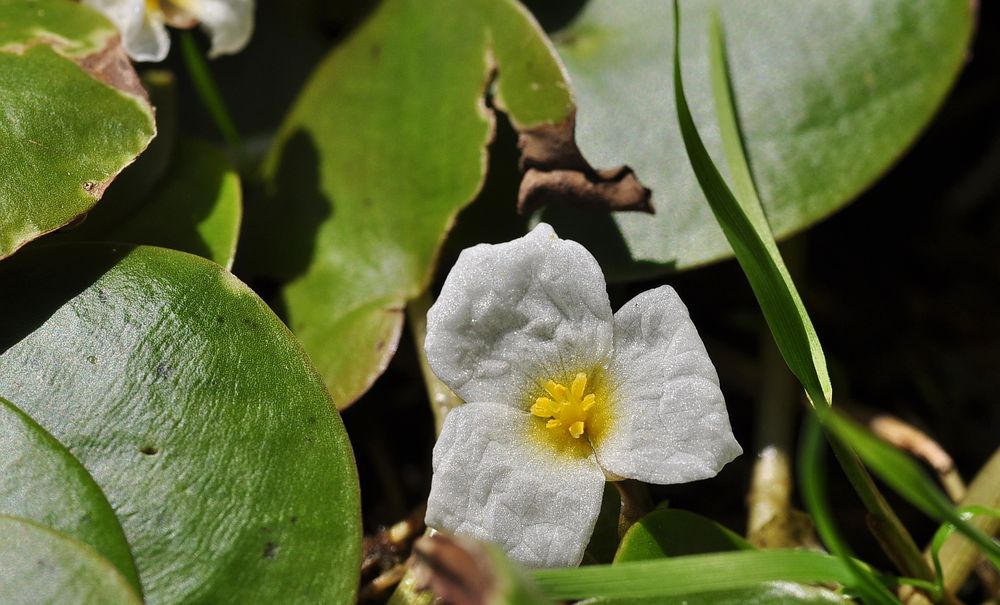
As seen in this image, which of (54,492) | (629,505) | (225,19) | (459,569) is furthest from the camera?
(225,19)

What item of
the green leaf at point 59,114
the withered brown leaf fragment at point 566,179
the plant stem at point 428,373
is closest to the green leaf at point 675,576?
the plant stem at point 428,373

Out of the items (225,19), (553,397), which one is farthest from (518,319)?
(225,19)

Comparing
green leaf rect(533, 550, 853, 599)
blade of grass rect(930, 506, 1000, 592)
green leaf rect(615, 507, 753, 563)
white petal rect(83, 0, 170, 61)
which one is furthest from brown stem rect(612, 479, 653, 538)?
white petal rect(83, 0, 170, 61)

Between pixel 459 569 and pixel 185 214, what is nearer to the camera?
pixel 459 569

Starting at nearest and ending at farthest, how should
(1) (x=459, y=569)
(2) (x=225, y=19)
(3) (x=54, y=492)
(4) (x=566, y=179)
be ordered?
(1) (x=459, y=569)
(3) (x=54, y=492)
(4) (x=566, y=179)
(2) (x=225, y=19)

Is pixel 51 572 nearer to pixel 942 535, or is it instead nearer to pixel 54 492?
pixel 54 492

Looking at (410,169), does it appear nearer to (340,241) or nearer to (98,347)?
(340,241)

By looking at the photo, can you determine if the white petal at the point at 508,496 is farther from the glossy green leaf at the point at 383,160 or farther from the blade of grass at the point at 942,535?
Answer: the blade of grass at the point at 942,535
